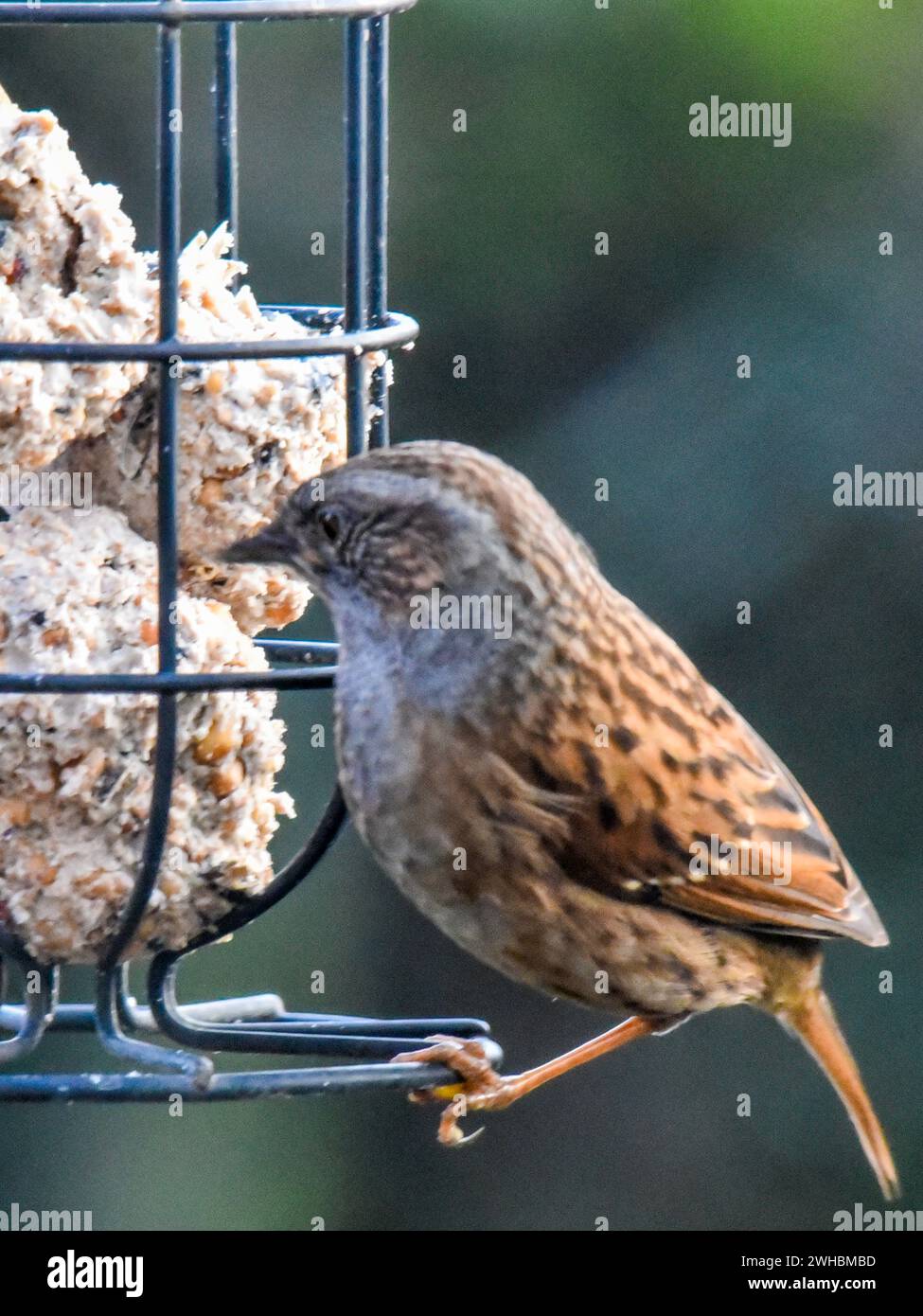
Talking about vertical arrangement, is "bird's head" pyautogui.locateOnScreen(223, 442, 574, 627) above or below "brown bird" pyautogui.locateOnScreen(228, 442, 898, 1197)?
above

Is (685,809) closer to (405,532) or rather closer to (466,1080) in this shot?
(466,1080)

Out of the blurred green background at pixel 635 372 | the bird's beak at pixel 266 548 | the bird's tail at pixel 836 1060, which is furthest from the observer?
the blurred green background at pixel 635 372

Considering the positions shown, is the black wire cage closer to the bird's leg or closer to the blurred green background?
the bird's leg

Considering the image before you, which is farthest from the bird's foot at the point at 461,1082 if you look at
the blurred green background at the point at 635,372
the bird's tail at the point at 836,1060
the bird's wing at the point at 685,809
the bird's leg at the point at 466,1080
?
the blurred green background at the point at 635,372

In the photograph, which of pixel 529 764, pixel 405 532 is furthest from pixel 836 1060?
pixel 405 532

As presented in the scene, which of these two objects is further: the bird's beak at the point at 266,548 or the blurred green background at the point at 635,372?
the blurred green background at the point at 635,372

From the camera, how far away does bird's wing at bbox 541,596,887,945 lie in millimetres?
4062

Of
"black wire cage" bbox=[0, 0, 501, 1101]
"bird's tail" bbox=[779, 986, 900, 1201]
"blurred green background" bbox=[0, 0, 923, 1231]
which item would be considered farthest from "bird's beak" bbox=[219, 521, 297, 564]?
"blurred green background" bbox=[0, 0, 923, 1231]

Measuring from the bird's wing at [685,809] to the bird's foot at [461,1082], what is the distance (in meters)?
0.35

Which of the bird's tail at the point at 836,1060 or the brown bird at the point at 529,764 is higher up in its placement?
the brown bird at the point at 529,764

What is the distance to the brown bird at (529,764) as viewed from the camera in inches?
149

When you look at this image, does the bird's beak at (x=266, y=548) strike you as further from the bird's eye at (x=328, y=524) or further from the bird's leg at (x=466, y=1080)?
the bird's leg at (x=466, y=1080)

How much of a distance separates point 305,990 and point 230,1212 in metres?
0.54

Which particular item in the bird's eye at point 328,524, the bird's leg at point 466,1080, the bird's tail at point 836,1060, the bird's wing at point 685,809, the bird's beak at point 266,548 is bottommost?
the bird's tail at point 836,1060
